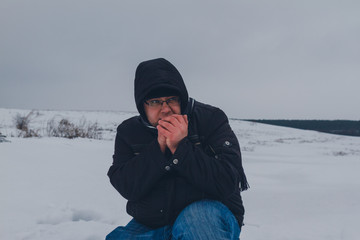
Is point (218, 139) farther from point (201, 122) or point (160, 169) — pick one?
point (160, 169)

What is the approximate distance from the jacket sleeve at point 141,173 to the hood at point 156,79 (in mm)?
251

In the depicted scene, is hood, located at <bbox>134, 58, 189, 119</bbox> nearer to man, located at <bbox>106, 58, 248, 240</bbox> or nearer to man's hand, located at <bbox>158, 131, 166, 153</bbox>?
man, located at <bbox>106, 58, 248, 240</bbox>

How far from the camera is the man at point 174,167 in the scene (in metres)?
1.26

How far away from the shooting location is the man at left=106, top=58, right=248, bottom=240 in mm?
1265

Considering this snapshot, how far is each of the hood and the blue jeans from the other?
51 centimetres

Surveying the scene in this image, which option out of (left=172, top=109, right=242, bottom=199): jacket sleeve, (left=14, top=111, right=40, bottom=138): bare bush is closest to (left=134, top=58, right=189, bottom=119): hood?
(left=172, top=109, right=242, bottom=199): jacket sleeve

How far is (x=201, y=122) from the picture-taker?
151 centimetres

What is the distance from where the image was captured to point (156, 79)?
142 cm

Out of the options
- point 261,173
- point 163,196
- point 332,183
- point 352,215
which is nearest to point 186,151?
point 163,196

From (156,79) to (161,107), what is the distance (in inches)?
5.5

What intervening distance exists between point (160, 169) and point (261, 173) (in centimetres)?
388

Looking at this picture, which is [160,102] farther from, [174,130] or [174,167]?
[174,167]

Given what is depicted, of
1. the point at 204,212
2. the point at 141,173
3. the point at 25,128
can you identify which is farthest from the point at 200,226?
the point at 25,128

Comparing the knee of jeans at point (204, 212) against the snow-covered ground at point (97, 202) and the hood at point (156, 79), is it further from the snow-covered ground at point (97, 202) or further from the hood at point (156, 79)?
the snow-covered ground at point (97, 202)
